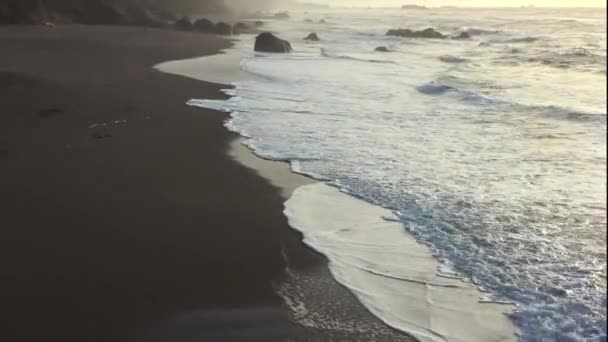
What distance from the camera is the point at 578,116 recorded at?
11281mm

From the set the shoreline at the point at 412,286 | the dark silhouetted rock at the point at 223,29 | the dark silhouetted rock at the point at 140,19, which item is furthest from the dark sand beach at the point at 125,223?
the dark silhouetted rock at the point at 140,19

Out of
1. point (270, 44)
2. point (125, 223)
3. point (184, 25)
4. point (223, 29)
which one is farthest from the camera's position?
point (184, 25)

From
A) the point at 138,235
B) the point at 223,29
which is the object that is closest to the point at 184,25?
the point at 223,29

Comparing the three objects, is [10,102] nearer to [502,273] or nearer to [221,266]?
[221,266]

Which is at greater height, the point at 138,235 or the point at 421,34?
the point at 421,34

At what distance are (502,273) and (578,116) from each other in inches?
290

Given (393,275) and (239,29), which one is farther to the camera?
(239,29)

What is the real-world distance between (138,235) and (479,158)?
4.93 meters

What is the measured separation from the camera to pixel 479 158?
8.55m

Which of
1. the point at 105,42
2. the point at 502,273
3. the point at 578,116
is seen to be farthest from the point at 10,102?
the point at 105,42

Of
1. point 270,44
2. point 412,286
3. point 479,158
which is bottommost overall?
point 412,286

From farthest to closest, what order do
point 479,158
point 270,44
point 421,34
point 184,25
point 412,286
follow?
1. point 421,34
2. point 184,25
3. point 270,44
4. point 479,158
5. point 412,286

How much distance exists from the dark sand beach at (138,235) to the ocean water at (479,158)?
115 centimetres

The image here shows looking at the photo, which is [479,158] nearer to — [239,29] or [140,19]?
[140,19]
